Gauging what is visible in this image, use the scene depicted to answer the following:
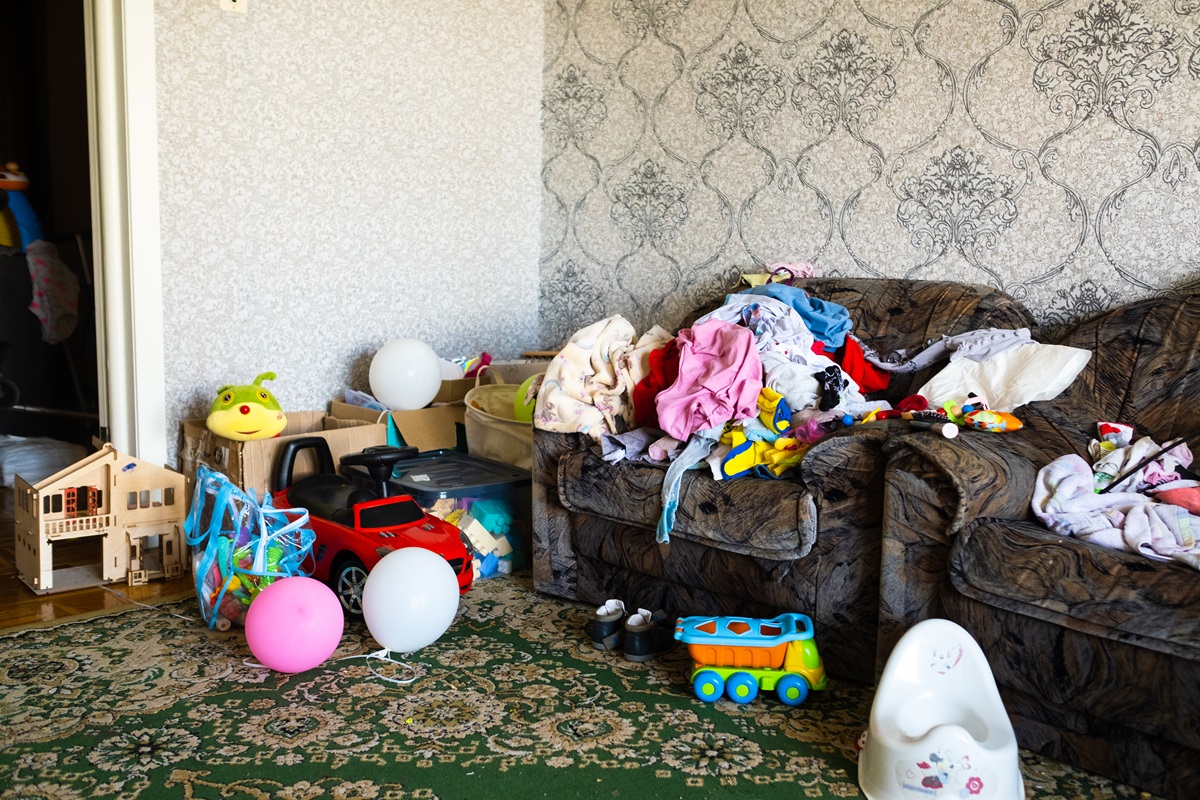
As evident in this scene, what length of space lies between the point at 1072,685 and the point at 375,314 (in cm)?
267

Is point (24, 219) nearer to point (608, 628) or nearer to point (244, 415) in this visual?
point (244, 415)

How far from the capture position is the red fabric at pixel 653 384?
258 cm

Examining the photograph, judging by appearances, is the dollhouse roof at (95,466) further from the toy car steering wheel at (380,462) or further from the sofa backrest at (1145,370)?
the sofa backrest at (1145,370)

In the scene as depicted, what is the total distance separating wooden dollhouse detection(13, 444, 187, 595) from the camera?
104 inches

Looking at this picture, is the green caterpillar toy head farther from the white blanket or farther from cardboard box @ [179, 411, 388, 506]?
the white blanket

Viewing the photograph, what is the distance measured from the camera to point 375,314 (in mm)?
3559

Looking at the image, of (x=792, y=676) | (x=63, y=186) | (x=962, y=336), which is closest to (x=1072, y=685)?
(x=792, y=676)

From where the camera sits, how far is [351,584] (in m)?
2.50

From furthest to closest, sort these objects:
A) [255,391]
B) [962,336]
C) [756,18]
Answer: [756,18] < [255,391] < [962,336]

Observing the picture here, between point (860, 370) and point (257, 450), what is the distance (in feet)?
5.96

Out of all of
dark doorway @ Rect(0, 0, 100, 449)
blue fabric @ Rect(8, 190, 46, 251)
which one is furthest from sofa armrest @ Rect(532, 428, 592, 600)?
blue fabric @ Rect(8, 190, 46, 251)

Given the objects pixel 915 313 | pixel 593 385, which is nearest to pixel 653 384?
pixel 593 385

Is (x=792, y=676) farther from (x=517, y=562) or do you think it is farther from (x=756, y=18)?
(x=756, y=18)

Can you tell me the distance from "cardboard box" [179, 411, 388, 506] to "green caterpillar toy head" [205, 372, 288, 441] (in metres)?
0.04
